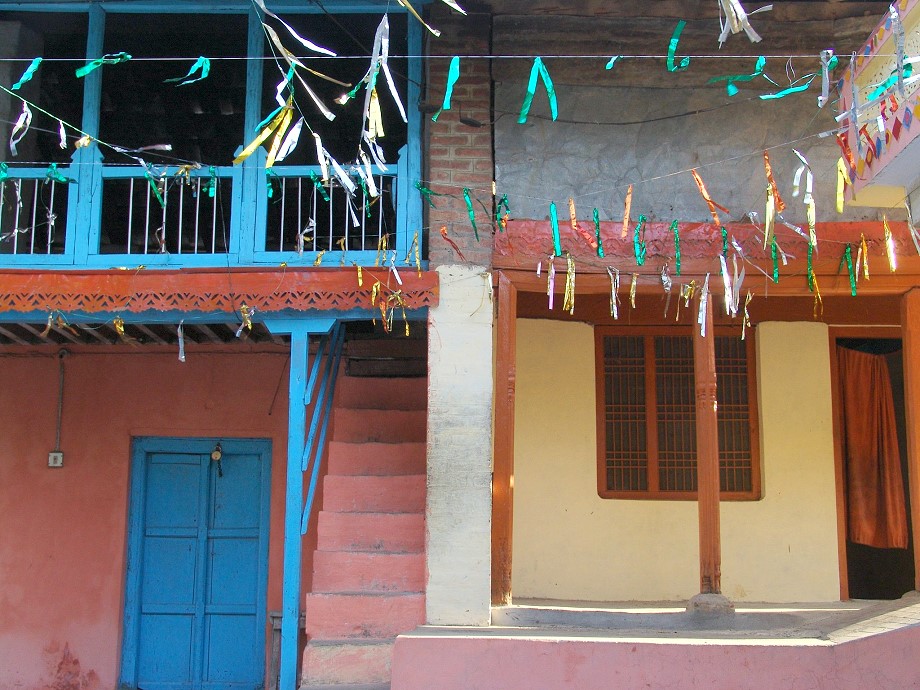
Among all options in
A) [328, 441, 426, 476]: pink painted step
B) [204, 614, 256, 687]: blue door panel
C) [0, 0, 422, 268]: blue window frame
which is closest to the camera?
[0, 0, 422, 268]: blue window frame

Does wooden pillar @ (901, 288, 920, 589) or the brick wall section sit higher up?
the brick wall section

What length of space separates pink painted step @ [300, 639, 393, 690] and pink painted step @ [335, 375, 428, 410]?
2223 mm

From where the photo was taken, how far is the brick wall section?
6.68 metres

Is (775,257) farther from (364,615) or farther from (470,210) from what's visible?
(364,615)

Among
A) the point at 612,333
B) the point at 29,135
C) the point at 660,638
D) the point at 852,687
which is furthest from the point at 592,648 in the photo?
the point at 29,135

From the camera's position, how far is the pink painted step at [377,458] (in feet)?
23.6

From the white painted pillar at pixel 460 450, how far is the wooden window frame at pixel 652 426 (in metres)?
2.18

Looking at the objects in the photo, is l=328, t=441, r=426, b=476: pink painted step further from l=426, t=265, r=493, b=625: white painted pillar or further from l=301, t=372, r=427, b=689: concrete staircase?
l=426, t=265, r=493, b=625: white painted pillar

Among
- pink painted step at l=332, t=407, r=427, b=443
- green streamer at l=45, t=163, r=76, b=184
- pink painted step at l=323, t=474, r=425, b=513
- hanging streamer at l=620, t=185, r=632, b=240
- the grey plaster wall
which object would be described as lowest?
pink painted step at l=323, t=474, r=425, b=513

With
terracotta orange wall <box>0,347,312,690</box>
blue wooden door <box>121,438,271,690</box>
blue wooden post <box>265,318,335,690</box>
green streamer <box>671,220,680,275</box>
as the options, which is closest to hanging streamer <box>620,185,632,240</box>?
green streamer <box>671,220,680,275</box>

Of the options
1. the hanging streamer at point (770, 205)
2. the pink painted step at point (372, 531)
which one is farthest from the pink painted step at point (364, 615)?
the hanging streamer at point (770, 205)

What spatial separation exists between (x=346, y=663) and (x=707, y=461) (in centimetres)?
270

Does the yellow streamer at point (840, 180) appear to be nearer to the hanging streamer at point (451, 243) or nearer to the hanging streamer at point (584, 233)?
the hanging streamer at point (584, 233)

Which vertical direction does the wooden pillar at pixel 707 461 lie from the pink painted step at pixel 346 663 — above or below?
above
